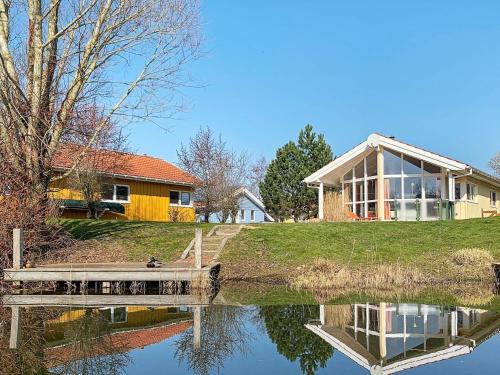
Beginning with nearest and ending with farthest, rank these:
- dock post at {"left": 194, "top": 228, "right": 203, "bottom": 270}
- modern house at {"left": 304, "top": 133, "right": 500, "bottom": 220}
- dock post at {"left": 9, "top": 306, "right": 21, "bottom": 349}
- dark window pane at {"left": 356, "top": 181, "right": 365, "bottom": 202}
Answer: dock post at {"left": 9, "top": 306, "right": 21, "bottom": 349} → dock post at {"left": 194, "top": 228, "right": 203, "bottom": 270} → modern house at {"left": 304, "top": 133, "right": 500, "bottom": 220} → dark window pane at {"left": 356, "top": 181, "right": 365, "bottom": 202}

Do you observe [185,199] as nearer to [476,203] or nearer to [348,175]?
[348,175]

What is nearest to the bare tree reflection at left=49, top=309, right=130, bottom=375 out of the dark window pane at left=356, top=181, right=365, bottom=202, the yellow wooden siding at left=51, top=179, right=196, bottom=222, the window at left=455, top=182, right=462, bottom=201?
the dark window pane at left=356, top=181, right=365, bottom=202

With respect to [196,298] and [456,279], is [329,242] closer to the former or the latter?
[456,279]

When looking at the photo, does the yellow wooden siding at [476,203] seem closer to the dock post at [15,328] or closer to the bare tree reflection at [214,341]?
the bare tree reflection at [214,341]

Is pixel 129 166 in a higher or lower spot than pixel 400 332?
higher

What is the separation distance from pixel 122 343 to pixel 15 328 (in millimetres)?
2136

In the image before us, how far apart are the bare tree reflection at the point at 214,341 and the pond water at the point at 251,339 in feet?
0.05

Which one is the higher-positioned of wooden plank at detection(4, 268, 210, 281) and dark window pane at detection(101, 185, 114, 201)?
dark window pane at detection(101, 185, 114, 201)

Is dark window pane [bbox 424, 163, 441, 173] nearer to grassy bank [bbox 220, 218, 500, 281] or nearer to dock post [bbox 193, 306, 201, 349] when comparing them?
grassy bank [bbox 220, 218, 500, 281]

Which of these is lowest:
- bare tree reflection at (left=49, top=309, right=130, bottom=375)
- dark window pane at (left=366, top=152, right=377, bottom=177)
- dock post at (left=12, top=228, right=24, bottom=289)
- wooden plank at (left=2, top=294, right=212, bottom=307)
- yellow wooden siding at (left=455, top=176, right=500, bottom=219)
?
bare tree reflection at (left=49, top=309, right=130, bottom=375)

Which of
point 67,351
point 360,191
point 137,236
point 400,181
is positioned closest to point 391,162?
point 400,181

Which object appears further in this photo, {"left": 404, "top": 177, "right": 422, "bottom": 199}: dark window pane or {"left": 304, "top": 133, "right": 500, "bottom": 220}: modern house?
{"left": 404, "top": 177, "right": 422, "bottom": 199}: dark window pane

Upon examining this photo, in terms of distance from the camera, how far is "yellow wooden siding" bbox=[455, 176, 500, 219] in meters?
27.8

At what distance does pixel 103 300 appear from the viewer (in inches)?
487
